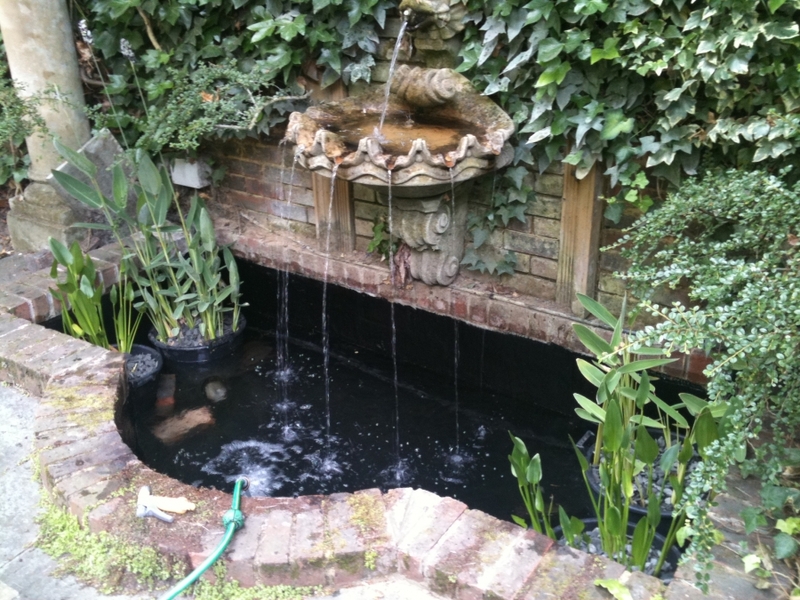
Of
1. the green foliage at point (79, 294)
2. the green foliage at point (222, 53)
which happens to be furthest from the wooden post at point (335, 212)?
the green foliage at point (79, 294)

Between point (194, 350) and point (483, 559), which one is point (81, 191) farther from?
point (483, 559)

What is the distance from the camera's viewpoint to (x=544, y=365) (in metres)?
3.58

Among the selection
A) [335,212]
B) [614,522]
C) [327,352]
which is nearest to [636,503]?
[614,522]

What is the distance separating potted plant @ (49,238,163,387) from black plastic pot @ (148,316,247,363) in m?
0.11

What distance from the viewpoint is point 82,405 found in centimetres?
270

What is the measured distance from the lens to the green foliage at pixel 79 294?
3.48m

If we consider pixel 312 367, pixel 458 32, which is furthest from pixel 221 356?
pixel 458 32

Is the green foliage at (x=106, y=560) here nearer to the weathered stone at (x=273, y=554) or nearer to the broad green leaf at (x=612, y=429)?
the weathered stone at (x=273, y=554)

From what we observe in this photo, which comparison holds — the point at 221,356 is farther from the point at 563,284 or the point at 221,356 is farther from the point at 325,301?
the point at 563,284

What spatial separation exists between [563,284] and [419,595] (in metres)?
1.90

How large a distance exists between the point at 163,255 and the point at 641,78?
7.83ft

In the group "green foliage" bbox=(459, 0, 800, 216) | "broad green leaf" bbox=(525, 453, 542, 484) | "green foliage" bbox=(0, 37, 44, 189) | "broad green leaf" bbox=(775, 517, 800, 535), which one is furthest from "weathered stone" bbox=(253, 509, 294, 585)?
"green foliage" bbox=(0, 37, 44, 189)

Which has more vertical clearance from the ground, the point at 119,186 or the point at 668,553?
the point at 119,186

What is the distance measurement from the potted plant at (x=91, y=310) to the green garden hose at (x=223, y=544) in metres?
1.50
